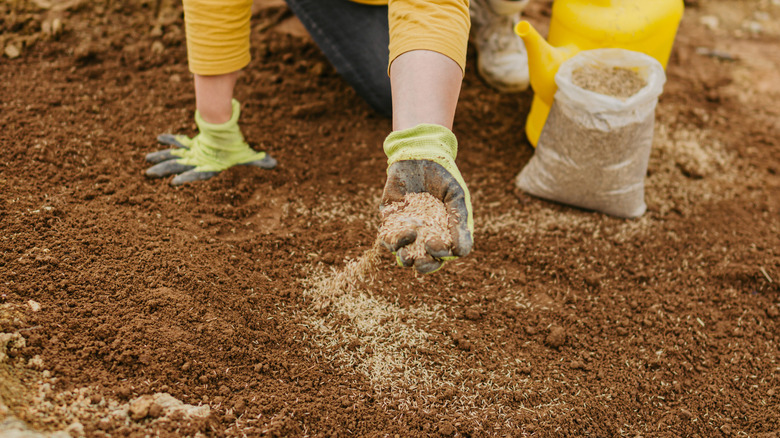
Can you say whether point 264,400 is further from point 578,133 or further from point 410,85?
point 578,133

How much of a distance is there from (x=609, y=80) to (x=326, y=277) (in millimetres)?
1242

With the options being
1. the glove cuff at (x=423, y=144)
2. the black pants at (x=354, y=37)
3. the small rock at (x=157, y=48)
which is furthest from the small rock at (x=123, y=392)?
the small rock at (x=157, y=48)

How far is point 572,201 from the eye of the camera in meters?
2.22

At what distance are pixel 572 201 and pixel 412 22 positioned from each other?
1076 millimetres

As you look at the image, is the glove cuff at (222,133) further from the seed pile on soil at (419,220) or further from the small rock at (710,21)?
the small rock at (710,21)

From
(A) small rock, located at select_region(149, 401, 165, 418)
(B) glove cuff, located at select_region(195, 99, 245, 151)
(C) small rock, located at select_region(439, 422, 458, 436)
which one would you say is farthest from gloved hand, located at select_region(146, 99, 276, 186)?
(C) small rock, located at select_region(439, 422, 458, 436)

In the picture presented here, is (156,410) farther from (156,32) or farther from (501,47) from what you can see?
(501,47)

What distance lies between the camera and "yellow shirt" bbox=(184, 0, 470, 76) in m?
1.46

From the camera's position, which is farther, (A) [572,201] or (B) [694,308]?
(A) [572,201]

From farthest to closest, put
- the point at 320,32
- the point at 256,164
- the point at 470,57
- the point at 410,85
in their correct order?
the point at 470,57
the point at 320,32
the point at 256,164
the point at 410,85

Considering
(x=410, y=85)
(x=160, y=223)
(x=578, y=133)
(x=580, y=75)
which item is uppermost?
(x=410, y=85)

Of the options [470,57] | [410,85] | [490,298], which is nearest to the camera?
[410,85]

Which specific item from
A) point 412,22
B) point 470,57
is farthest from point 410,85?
→ point 470,57

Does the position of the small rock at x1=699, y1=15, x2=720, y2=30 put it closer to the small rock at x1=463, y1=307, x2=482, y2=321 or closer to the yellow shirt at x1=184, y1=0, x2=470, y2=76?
the yellow shirt at x1=184, y1=0, x2=470, y2=76
